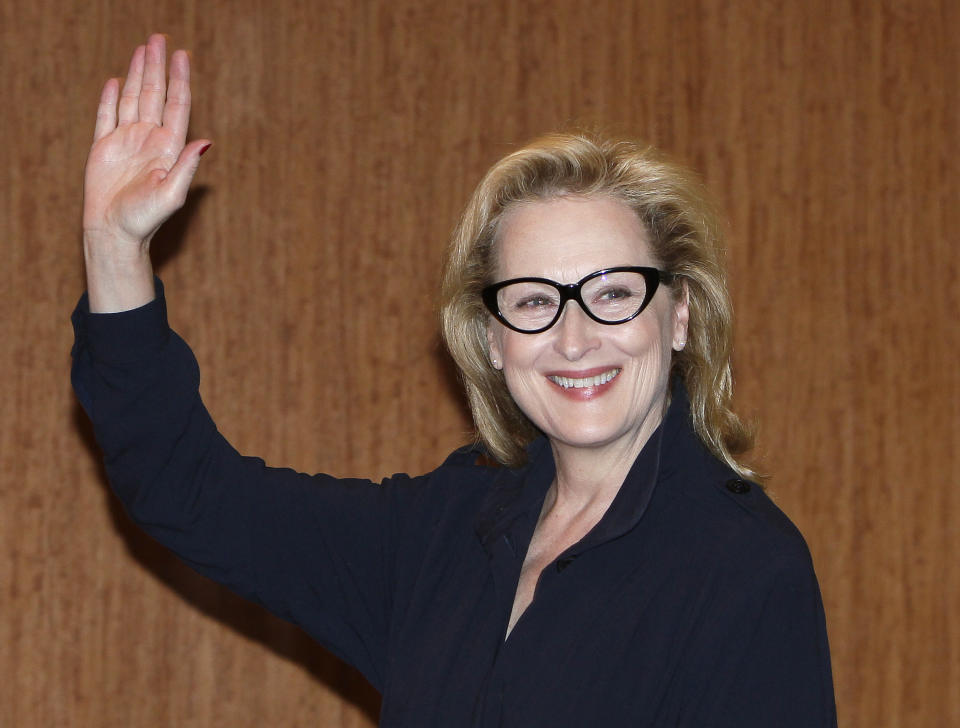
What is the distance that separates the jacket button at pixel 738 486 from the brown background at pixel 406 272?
0.93m

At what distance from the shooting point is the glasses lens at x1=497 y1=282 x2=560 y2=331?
160cm

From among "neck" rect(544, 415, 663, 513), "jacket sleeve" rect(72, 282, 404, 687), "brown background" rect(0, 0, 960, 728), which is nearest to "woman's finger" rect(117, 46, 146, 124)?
"jacket sleeve" rect(72, 282, 404, 687)

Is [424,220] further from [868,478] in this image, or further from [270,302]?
[868,478]

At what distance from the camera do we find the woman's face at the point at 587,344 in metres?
1.56

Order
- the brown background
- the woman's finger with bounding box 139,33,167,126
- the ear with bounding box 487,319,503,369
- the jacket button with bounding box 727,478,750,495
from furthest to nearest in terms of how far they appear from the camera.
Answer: the brown background
the ear with bounding box 487,319,503,369
the woman's finger with bounding box 139,33,167,126
the jacket button with bounding box 727,478,750,495

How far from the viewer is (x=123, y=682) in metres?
2.19

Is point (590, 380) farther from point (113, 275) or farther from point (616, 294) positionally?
point (113, 275)

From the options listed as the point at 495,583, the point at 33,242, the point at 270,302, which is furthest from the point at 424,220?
the point at 495,583

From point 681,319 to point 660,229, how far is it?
0.14 m

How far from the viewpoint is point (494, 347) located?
5.74 feet

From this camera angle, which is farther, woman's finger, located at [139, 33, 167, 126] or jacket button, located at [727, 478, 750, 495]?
woman's finger, located at [139, 33, 167, 126]

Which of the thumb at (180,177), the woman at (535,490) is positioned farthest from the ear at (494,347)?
the thumb at (180,177)

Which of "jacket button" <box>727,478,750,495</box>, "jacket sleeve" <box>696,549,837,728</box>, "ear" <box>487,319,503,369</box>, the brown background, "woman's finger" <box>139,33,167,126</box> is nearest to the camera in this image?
"jacket sleeve" <box>696,549,837,728</box>

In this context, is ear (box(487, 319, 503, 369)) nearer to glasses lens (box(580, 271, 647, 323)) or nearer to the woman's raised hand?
glasses lens (box(580, 271, 647, 323))
